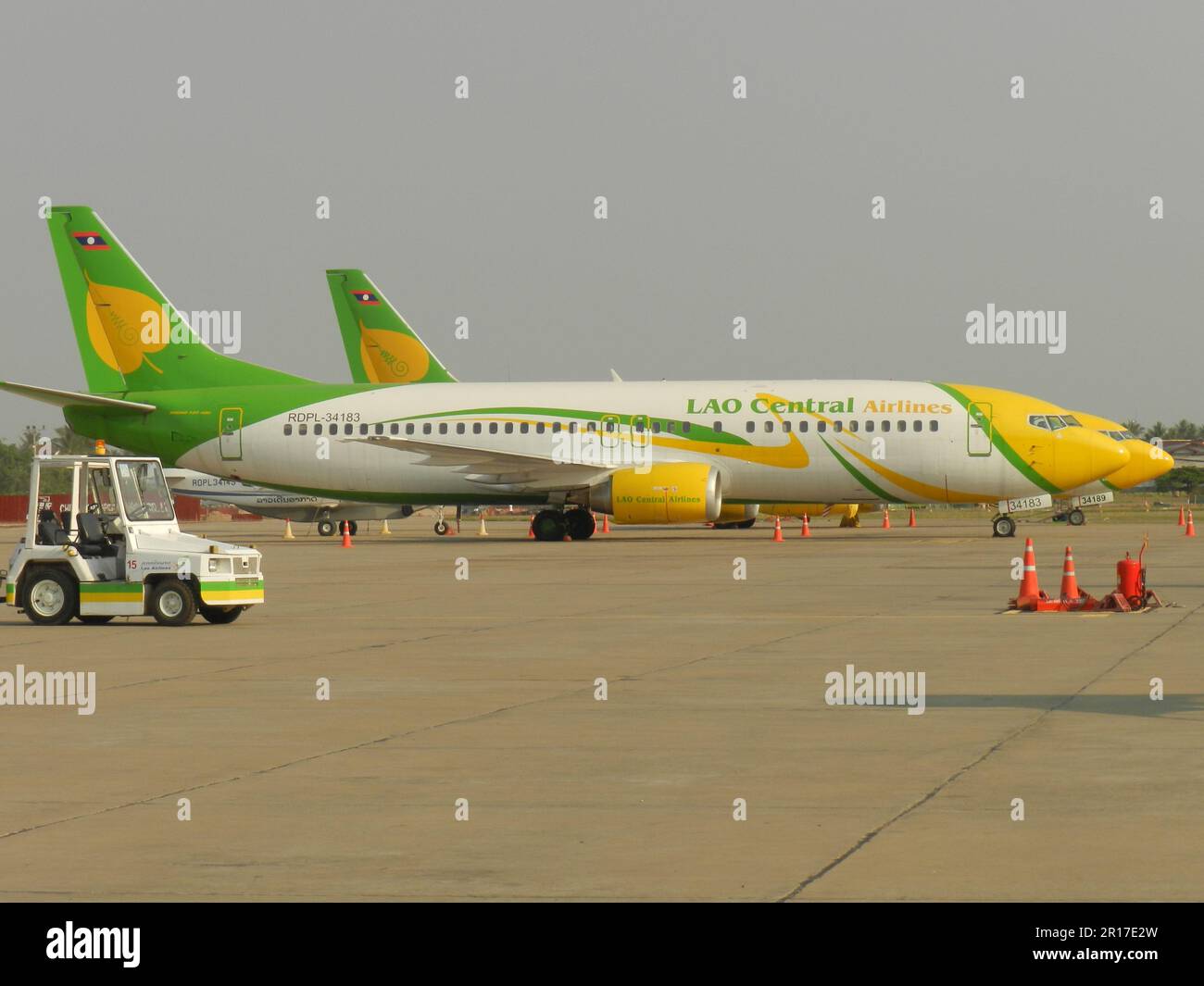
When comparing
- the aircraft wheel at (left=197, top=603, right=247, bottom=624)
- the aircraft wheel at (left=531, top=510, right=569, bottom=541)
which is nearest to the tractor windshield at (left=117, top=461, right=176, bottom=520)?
the aircraft wheel at (left=197, top=603, right=247, bottom=624)

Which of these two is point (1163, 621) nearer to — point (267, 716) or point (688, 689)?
point (688, 689)

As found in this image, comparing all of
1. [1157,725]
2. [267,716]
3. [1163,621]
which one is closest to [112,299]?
[1163,621]

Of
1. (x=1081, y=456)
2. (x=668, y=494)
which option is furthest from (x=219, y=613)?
(x=1081, y=456)

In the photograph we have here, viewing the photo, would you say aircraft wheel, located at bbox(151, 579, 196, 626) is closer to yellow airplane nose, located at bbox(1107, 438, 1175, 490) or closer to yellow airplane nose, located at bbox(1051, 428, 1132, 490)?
yellow airplane nose, located at bbox(1051, 428, 1132, 490)

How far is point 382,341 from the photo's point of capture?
2534 inches

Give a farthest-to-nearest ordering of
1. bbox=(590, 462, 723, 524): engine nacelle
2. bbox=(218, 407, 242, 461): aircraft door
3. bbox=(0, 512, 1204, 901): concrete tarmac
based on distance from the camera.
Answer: bbox=(218, 407, 242, 461): aircraft door → bbox=(590, 462, 723, 524): engine nacelle → bbox=(0, 512, 1204, 901): concrete tarmac

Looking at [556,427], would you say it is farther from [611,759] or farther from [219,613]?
[611,759]

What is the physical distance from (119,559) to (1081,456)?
2928 centimetres

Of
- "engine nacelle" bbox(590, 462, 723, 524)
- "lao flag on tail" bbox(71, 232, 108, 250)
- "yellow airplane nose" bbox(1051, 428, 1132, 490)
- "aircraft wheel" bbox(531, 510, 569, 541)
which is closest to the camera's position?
"engine nacelle" bbox(590, 462, 723, 524)

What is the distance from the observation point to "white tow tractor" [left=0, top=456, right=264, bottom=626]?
20922 millimetres

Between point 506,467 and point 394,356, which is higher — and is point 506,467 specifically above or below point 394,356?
below

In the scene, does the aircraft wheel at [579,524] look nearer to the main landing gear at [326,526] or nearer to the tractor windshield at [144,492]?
the main landing gear at [326,526]

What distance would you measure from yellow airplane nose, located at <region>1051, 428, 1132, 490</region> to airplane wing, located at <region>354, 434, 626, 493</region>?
1092cm
